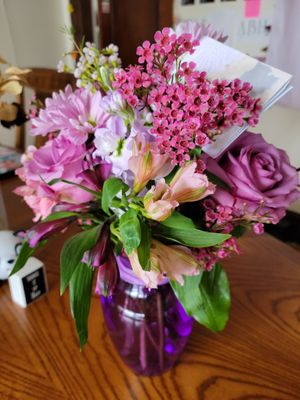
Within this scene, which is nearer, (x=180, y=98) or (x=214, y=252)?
(x=180, y=98)

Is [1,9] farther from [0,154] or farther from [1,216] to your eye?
[1,216]

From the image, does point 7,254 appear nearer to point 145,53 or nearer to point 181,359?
point 181,359

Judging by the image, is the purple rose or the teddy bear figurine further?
the teddy bear figurine

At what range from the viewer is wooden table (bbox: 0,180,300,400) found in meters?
0.53

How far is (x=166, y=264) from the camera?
40 cm

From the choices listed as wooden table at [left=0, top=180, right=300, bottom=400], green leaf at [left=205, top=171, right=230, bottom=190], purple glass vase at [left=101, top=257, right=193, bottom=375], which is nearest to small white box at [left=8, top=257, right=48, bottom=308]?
wooden table at [left=0, top=180, right=300, bottom=400]

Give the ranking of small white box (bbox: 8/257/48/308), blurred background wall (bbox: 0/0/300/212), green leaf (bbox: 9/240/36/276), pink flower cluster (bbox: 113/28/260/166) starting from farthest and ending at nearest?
blurred background wall (bbox: 0/0/300/212), small white box (bbox: 8/257/48/308), green leaf (bbox: 9/240/36/276), pink flower cluster (bbox: 113/28/260/166)

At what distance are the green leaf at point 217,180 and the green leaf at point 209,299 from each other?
137 mm

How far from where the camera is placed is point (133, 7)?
7.20 ft

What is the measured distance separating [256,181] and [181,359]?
1.08 ft

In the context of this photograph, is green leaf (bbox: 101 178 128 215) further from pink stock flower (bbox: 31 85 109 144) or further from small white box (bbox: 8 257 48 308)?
small white box (bbox: 8 257 48 308)

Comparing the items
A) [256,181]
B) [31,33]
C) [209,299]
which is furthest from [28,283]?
[31,33]

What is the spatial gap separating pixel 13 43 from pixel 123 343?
2078 millimetres

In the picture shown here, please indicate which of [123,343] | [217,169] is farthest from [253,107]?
[123,343]
